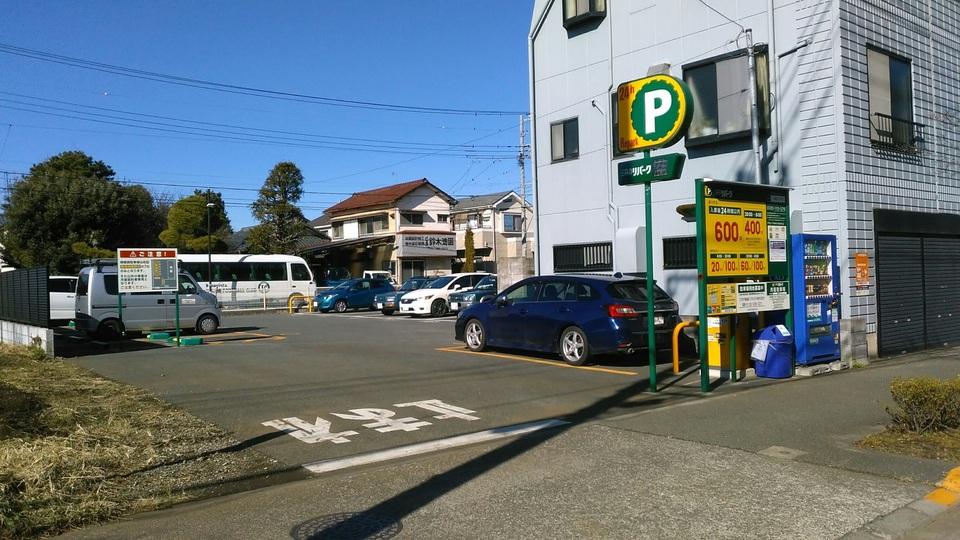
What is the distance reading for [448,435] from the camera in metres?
7.55

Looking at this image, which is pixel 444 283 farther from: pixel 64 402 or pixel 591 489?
pixel 591 489

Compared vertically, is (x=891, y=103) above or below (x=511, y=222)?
below

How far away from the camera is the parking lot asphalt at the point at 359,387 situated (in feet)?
25.5

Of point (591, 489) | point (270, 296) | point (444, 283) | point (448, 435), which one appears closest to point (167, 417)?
point (448, 435)

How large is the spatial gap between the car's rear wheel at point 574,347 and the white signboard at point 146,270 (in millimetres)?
9779

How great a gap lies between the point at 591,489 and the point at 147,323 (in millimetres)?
16402

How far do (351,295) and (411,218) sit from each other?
70.6ft

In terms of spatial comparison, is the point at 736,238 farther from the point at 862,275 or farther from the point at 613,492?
the point at 613,492

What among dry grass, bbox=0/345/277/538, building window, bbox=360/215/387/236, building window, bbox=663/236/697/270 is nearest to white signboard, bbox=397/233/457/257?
building window, bbox=360/215/387/236

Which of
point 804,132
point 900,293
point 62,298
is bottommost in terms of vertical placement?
point 900,293

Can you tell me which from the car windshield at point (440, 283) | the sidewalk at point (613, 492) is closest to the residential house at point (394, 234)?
the car windshield at point (440, 283)

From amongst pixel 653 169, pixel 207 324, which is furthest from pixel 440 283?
pixel 653 169

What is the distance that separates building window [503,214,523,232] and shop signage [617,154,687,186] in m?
47.3

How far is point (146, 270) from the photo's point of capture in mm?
16750
